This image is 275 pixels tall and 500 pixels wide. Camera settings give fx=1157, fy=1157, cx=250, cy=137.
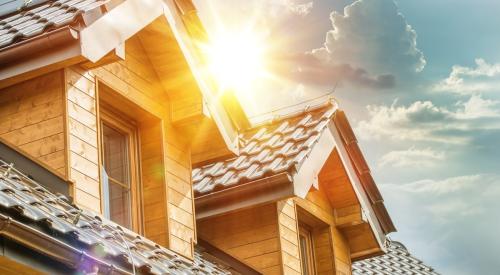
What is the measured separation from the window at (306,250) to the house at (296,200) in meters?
0.01

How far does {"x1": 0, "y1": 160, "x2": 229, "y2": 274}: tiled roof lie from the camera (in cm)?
721

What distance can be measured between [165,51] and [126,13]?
109 centimetres

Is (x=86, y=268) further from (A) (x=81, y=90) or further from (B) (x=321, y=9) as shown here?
(B) (x=321, y=9)

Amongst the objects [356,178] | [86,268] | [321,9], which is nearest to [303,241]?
[356,178]

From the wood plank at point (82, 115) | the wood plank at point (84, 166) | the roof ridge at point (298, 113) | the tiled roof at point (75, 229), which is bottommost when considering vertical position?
the tiled roof at point (75, 229)

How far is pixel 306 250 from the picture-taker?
49.5 feet

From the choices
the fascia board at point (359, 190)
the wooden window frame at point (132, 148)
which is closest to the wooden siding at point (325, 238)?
the fascia board at point (359, 190)

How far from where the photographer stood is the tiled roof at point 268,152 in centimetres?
1330

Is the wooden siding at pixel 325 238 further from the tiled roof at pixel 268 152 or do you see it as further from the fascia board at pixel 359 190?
the tiled roof at pixel 268 152

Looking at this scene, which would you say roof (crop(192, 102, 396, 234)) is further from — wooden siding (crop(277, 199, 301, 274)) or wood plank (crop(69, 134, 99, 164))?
wood plank (crop(69, 134, 99, 164))

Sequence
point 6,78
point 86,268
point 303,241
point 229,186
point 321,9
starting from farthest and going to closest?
point 321,9 < point 303,241 < point 229,186 < point 6,78 < point 86,268

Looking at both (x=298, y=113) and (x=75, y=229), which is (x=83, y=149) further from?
(x=298, y=113)

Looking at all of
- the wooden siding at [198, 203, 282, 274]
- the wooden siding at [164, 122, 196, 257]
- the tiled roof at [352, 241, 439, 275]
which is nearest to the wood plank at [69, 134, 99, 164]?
the wooden siding at [164, 122, 196, 257]

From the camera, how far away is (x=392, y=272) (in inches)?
722
